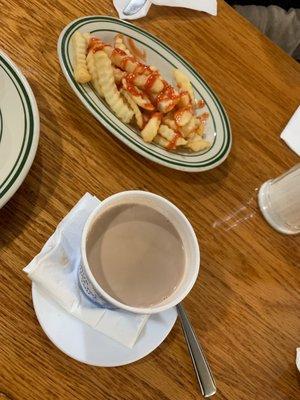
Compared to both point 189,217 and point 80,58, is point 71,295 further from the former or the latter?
point 80,58

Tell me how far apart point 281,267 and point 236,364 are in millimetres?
191

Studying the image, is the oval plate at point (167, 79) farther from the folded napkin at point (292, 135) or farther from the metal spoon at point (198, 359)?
the metal spoon at point (198, 359)

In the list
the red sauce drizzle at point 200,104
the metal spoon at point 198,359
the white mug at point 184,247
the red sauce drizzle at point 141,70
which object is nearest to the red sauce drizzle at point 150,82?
the red sauce drizzle at point 141,70

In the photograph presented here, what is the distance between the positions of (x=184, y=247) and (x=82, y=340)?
19 centimetres

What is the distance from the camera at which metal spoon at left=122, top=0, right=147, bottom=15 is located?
39.1 inches

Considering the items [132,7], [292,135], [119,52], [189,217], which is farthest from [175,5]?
[189,217]

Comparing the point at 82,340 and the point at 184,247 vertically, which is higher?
the point at 184,247

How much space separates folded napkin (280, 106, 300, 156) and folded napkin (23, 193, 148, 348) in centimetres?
49

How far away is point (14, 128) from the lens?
0.76 metres

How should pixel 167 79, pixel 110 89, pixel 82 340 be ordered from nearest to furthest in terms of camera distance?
pixel 82 340
pixel 110 89
pixel 167 79

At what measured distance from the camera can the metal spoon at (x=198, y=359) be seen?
72 cm

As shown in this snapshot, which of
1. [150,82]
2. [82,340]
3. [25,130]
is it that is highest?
[150,82]

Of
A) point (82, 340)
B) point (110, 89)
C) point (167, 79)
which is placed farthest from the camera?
point (167, 79)

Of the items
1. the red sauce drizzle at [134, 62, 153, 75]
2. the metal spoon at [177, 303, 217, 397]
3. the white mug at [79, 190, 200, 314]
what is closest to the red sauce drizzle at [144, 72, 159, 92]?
the red sauce drizzle at [134, 62, 153, 75]
